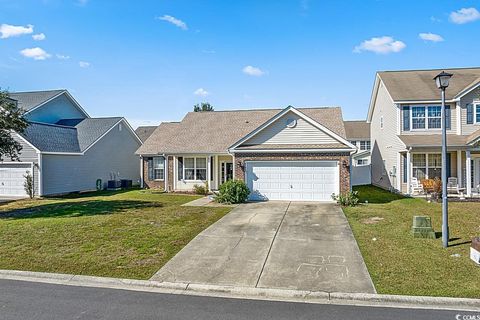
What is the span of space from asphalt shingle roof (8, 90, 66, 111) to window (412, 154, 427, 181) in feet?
97.4

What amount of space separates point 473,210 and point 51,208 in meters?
19.5

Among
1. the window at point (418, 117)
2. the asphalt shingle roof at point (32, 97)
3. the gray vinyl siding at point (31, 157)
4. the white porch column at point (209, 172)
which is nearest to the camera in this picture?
the window at point (418, 117)

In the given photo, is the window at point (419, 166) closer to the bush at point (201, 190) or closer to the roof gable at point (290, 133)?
the roof gable at point (290, 133)

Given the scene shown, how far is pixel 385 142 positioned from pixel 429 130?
411 cm

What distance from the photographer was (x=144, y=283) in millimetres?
7270

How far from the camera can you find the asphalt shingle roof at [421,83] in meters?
21.9

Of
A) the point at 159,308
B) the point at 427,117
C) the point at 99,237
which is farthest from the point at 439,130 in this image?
the point at 159,308

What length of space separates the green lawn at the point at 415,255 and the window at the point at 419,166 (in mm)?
6913

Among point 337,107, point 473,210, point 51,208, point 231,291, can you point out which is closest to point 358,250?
point 231,291

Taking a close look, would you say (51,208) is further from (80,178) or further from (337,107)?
(337,107)

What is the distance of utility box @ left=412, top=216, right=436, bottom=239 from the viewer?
10.4m

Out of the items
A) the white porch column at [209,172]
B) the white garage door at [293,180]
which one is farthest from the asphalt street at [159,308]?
the white porch column at [209,172]

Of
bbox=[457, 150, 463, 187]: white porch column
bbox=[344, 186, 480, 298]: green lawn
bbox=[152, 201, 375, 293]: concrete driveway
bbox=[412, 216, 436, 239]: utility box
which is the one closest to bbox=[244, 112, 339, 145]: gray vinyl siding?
bbox=[344, 186, 480, 298]: green lawn

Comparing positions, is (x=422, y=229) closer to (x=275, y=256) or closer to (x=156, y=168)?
(x=275, y=256)
